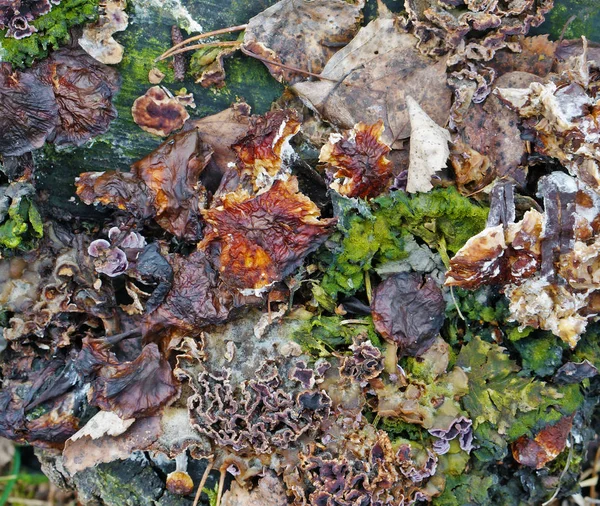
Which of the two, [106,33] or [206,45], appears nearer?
[106,33]

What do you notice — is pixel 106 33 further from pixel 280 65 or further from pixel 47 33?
pixel 280 65

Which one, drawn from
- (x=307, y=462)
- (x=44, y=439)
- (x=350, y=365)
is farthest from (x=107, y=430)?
(x=350, y=365)

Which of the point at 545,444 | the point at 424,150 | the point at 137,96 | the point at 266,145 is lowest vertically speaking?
the point at 545,444

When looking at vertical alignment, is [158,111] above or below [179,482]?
above

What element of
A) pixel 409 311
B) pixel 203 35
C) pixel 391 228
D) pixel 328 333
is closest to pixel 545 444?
pixel 409 311

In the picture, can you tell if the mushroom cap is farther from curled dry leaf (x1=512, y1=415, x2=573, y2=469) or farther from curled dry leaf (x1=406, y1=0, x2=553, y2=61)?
curled dry leaf (x1=406, y1=0, x2=553, y2=61)

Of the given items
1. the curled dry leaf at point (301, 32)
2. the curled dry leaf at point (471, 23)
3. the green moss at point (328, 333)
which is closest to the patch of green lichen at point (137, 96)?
the curled dry leaf at point (301, 32)
